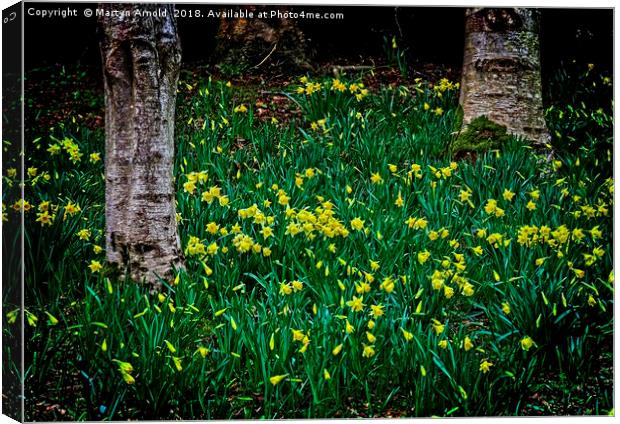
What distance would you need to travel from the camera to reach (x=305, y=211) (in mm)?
4082

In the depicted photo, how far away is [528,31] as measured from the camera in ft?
14.0

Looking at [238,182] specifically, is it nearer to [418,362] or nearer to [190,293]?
[190,293]

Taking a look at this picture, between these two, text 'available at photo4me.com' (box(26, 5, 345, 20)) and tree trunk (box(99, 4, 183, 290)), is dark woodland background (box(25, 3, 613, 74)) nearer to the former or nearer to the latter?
text 'available at photo4me.com' (box(26, 5, 345, 20))

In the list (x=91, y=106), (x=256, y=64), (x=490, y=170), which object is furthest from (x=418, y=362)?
(x=91, y=106)

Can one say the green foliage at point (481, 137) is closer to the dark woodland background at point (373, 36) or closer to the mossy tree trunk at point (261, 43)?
the dark woodland background at point (373, 36)

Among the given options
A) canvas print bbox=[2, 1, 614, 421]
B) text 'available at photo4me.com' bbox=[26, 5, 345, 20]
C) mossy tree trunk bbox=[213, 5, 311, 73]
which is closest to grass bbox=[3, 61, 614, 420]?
canvas print bbox=[2, 1, 614, 421]

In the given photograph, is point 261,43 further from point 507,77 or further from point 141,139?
point 507,77

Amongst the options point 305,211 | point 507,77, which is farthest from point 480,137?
point 305,211

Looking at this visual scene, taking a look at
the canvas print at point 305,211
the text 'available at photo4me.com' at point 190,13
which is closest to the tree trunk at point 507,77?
the canvas print at point 305,211

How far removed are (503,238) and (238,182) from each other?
1.19m

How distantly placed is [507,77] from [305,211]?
114cm

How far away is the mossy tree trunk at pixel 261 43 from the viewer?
3.93 m

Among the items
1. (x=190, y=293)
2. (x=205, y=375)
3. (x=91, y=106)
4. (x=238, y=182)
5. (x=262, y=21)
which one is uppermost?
(x=262, y=21)

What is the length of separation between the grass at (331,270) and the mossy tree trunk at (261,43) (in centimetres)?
12
